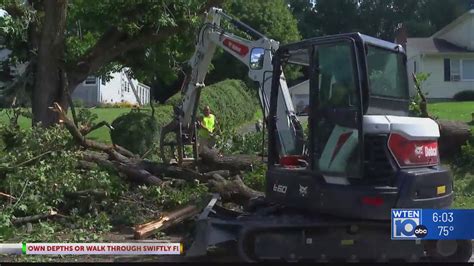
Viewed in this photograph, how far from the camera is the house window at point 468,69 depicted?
1613 inches

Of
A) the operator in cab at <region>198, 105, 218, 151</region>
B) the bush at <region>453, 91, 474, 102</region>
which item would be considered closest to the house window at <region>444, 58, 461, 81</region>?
the bush at <region>453, 91, 474, 102</region>

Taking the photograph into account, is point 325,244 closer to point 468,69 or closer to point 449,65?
point 449,65

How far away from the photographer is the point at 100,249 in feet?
22.8

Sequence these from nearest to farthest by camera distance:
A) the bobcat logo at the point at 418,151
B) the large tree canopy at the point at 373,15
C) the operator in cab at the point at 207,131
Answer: the bobcat logo at the point at 418,151 → the operator in cab at the point at 207,131 → the large tree canopy at the point at 373,15

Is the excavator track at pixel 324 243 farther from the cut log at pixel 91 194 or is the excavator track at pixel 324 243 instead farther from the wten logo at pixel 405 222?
the cut log at pixel 91 194

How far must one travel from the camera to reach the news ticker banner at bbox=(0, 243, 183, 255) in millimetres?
6938

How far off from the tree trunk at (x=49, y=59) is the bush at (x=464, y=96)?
29.5m

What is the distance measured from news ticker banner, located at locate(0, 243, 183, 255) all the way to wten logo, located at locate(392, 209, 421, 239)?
2.33m

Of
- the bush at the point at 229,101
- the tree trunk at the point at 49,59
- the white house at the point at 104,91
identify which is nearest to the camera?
the tree trunk at the point at 49,59

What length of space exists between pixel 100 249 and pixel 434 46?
39.3 metres

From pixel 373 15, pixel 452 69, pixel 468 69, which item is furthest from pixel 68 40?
pixel 373 15

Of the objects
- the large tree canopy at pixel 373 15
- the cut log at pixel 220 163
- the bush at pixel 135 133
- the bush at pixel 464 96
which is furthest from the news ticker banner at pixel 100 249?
the large tree canopy at pixel 373 15

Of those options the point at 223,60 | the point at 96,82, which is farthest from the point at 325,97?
the point at 96,82

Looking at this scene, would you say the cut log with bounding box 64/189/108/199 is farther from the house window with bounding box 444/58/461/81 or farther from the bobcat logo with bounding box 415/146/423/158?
the house window with bounding box 444/58/461/81
